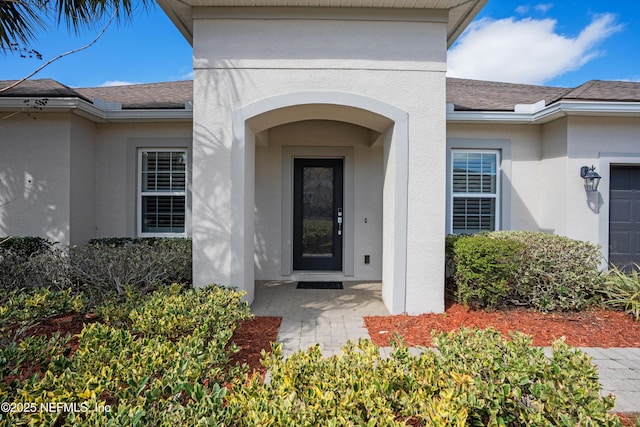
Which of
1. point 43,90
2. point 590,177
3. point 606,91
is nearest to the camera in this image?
point 590,177

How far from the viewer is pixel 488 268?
525 cm

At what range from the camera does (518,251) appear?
536 centimetres

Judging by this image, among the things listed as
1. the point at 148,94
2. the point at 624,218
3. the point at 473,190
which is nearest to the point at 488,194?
the point at 473,190

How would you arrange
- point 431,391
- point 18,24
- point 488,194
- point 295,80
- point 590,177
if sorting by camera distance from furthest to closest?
A: 1. point 488,194
2. point 590,177
3. point 295,80
4. point 18,24
5. point 431,391

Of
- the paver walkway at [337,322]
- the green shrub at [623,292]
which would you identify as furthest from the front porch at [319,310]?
the green shrub at [623,292]

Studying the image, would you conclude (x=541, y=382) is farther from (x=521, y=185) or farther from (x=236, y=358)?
(x=521, y=185)

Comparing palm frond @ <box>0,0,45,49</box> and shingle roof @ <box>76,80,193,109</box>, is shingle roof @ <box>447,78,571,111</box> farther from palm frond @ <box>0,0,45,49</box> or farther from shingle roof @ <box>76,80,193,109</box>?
palm frond @ <box>0,0,45,49</box>

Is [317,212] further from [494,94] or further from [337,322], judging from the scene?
[494,94]

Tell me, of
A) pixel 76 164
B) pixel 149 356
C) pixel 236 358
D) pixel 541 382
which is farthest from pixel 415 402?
pixel 76 164

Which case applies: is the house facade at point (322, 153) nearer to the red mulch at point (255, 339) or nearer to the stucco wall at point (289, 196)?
the stucco wall at point (289, 196)

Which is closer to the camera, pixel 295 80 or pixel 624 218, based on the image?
pixel 295 80

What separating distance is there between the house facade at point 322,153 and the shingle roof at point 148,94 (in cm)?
8

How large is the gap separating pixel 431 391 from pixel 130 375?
210 cm

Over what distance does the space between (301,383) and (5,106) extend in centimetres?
751
